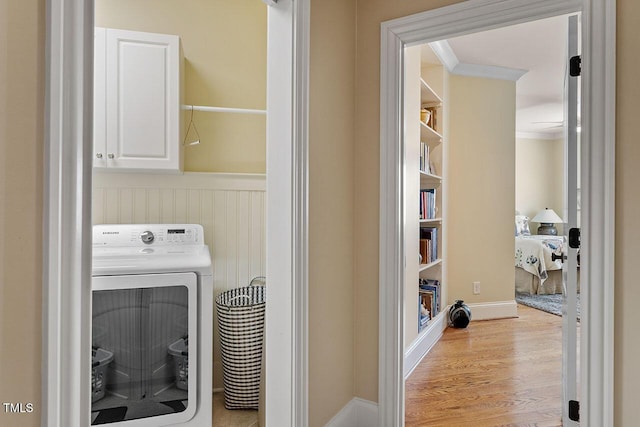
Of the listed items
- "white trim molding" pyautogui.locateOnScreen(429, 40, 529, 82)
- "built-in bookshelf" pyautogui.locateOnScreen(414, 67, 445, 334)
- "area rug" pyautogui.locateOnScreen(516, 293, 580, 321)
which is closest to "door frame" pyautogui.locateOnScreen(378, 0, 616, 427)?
"built-in bookshelf" pyautogui.locateOnScreen(414, 67, 445, 334)

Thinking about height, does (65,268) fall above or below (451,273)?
above

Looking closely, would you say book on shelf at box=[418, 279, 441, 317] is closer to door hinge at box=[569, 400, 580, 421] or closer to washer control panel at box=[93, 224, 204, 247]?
door hinge at box=[569, 400, 580, 421]

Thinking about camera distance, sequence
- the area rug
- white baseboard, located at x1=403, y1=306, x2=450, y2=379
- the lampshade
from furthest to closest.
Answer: the lampshade, the area rug, white baseboard, located at x1=403, y1=306, x2=450, y2=379

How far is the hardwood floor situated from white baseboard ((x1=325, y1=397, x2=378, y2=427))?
0.97ft

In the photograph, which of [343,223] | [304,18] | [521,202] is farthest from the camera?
[521,202]

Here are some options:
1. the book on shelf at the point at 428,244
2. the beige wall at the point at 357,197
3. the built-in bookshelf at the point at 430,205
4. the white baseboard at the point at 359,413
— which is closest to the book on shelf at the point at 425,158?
the built-in bookshelf at the point at 430,205

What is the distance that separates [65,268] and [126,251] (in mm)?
1436

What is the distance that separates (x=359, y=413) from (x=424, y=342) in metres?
1.32

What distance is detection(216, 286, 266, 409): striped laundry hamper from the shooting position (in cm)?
221

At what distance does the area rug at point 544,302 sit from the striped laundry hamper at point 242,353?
3733 millimetres

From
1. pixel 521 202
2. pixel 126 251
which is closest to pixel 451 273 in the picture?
pixel 126 251

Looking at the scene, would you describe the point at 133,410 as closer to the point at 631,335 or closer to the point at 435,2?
the point at 631,335

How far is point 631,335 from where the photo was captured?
141 cm

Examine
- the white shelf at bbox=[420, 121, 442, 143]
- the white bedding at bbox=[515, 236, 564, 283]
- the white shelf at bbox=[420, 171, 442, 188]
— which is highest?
the white shelf at bbox=[420, 121, 442, 143]
